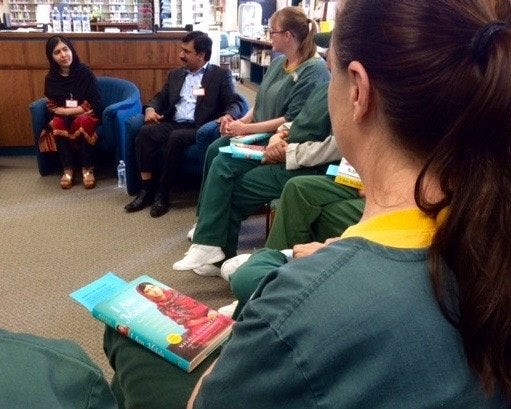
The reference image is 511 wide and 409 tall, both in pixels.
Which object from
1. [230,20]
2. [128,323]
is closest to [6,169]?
[128,323]

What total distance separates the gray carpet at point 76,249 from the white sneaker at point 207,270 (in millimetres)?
29

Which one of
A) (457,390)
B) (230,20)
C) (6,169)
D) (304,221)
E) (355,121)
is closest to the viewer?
(457,390)

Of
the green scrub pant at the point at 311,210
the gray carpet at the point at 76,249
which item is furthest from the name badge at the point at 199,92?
the green scrub pant at the point at 311,210

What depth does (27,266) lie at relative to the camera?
244 centimetres

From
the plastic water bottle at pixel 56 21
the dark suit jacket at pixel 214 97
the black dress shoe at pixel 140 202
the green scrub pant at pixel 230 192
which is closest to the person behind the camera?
the green scrub pant at pixel 230 192

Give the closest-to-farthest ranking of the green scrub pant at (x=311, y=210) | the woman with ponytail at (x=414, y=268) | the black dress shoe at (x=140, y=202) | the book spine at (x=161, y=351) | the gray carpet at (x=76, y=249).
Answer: the woman with ponytail at (x=414, y=268) < the book spine at (x=161, y=351) < the green scrub pant at (x=311, y=210) < the gray carpet at (x=76, y=249) < the black dress shoe at (x=140, y=202)

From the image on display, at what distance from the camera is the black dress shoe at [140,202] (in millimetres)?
3102

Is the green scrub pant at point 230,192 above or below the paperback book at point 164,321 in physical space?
below

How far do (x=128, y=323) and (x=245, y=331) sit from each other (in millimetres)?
534

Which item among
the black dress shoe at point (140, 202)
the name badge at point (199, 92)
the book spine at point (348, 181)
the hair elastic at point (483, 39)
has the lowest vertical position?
the black dress shoe at point (140, 202)

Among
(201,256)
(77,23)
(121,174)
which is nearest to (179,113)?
(121,174)

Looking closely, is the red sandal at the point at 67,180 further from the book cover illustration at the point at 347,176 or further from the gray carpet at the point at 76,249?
the book cover illustration at the point at 347,176

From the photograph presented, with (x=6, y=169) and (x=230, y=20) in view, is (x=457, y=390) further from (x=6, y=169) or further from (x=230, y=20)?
(x=230, y=20)

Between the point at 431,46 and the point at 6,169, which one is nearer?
the point at 431,46
